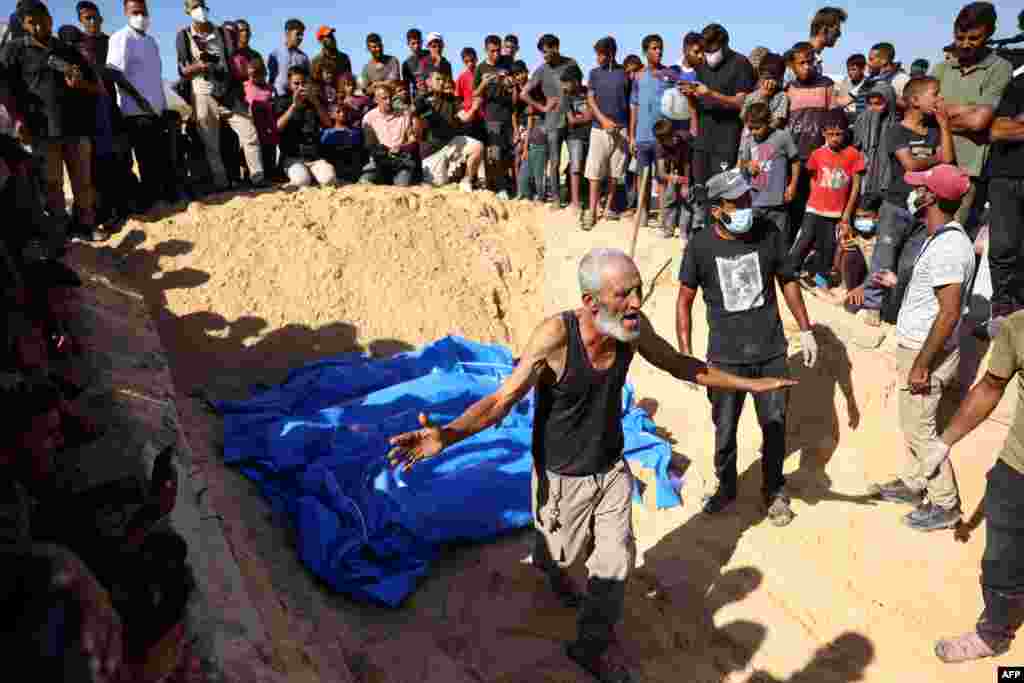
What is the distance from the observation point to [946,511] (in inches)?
164

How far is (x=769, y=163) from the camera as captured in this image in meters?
5.95

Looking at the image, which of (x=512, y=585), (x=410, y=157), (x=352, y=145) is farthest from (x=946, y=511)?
(x=352, y=145)

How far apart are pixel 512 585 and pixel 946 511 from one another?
279cm

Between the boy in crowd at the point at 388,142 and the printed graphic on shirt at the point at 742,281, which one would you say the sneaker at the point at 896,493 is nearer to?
the printed graphic on shirt at the point at 742,281

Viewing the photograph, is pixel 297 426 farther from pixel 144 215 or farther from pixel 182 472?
pixel 144 215

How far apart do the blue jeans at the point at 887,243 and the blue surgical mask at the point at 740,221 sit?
2207mm

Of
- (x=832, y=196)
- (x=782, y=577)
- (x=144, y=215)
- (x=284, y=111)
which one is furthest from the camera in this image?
(x=284, y=111)

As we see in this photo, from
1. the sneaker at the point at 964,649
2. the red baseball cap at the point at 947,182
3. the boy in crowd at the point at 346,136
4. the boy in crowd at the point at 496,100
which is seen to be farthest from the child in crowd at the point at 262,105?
the sneaker at the point at 964,649

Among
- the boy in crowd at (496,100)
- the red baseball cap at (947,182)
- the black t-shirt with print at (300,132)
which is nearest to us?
the red baseball cap at (947,182)

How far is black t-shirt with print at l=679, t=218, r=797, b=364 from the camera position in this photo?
13.3 ft

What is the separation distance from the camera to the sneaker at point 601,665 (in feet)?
10.6

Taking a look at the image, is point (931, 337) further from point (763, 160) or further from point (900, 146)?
point (763, 160)

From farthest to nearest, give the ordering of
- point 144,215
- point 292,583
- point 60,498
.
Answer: point 144,215, point 292,583, point 60,498

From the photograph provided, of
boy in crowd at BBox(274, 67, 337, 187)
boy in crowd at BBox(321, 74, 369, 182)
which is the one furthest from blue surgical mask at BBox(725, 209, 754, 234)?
boy in crowd at BBox(321, 74, 369, 182)
